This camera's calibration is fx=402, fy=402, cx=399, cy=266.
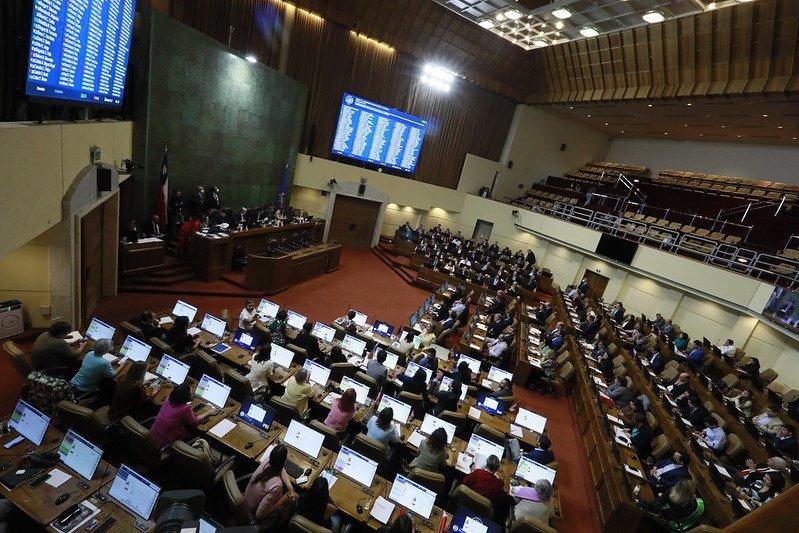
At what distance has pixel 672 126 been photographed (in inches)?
693

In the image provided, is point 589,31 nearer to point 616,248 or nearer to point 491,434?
point 616,248

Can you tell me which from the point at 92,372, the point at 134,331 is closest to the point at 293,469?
the point at 92,372

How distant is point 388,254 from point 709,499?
14225 millimetres

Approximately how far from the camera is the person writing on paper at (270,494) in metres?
3.71

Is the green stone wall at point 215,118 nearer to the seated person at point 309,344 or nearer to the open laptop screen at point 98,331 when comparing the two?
the open laptop screen at point 98,331

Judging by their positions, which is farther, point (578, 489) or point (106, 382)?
point (578, 489)

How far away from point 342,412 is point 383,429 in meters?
0.57

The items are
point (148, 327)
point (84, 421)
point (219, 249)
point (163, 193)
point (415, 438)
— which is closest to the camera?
point (84, 421)

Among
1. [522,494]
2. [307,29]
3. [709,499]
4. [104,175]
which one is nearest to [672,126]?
[307,29]

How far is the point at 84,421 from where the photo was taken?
4.09 metres

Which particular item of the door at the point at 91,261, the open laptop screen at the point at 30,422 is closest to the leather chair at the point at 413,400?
the open laptop screen at the point at 30,422

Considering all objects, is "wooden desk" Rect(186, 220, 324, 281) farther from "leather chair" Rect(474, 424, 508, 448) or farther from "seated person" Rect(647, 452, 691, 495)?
"seated person" Rect(647, 452, 691, 495)

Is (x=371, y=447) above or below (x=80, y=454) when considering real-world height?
below

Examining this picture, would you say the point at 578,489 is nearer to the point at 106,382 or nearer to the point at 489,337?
the point at 489,337
